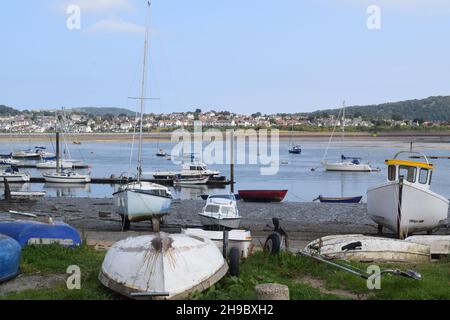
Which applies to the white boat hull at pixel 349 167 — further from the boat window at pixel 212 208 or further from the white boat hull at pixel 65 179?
the boat window at pixel 212 208

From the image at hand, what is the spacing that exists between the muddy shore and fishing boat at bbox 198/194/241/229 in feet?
3.00

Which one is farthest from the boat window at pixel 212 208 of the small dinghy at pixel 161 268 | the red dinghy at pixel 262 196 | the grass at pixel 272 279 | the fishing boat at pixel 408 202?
the red dinghy at pixel 262 196

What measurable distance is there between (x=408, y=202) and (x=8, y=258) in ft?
44.2

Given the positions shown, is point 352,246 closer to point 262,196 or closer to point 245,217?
point 245,217

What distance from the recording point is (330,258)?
42.4ft

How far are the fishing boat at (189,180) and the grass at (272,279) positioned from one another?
43447 mm

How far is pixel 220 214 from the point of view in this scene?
70.8ft

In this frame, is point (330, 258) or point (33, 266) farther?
point (330, 258)

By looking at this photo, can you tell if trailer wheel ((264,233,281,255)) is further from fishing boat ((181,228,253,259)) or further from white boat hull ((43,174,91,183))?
white boat hull ((43,174,91,183))

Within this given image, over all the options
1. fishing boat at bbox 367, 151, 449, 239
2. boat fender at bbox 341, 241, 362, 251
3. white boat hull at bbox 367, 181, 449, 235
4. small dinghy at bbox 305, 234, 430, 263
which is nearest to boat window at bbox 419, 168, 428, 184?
fishing boat at bbox 367, 151, 449, 239

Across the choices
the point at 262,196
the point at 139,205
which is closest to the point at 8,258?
A: the point at 139,205
